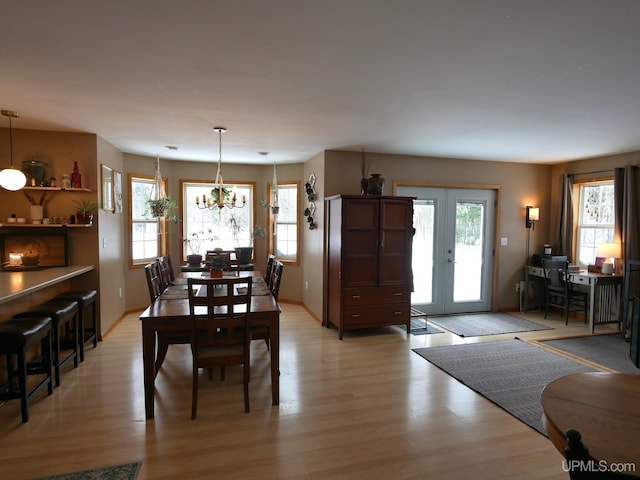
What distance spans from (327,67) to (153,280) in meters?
2.61

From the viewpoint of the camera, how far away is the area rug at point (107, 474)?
2040 millimetres

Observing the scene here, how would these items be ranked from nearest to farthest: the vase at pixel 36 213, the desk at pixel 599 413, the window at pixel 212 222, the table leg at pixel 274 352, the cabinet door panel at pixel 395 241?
the desk at pixel 599 413 < the table leg at pixel 274 352 < the vase at pixel 36 213 < the cabinet door panel at pixel 395 241 < the window at pixel 212 222

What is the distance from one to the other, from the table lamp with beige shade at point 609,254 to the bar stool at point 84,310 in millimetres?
6574

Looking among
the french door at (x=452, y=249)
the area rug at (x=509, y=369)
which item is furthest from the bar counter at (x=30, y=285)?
the french door at (x=452, y=249)

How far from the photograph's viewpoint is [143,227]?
5.73m

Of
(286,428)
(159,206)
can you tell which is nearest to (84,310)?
(159,206)

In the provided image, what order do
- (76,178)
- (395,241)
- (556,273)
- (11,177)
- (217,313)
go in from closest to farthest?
(217,313)
(11,177)
(76,178)
(395,241)
(556,273)

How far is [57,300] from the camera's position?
3.60 metres

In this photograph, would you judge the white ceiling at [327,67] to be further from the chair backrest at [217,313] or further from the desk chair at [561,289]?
the desk chair at [561,289]

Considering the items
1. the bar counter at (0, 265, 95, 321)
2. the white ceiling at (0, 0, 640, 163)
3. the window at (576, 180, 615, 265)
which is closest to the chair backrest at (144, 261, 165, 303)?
the bar counter at (0, 265, 95, 321)

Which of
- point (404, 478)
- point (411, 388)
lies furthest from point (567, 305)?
point (404, 478)

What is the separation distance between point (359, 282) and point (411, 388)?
1604mm

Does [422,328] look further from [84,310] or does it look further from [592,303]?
[84,310]

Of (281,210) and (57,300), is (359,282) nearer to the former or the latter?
(281,210)
